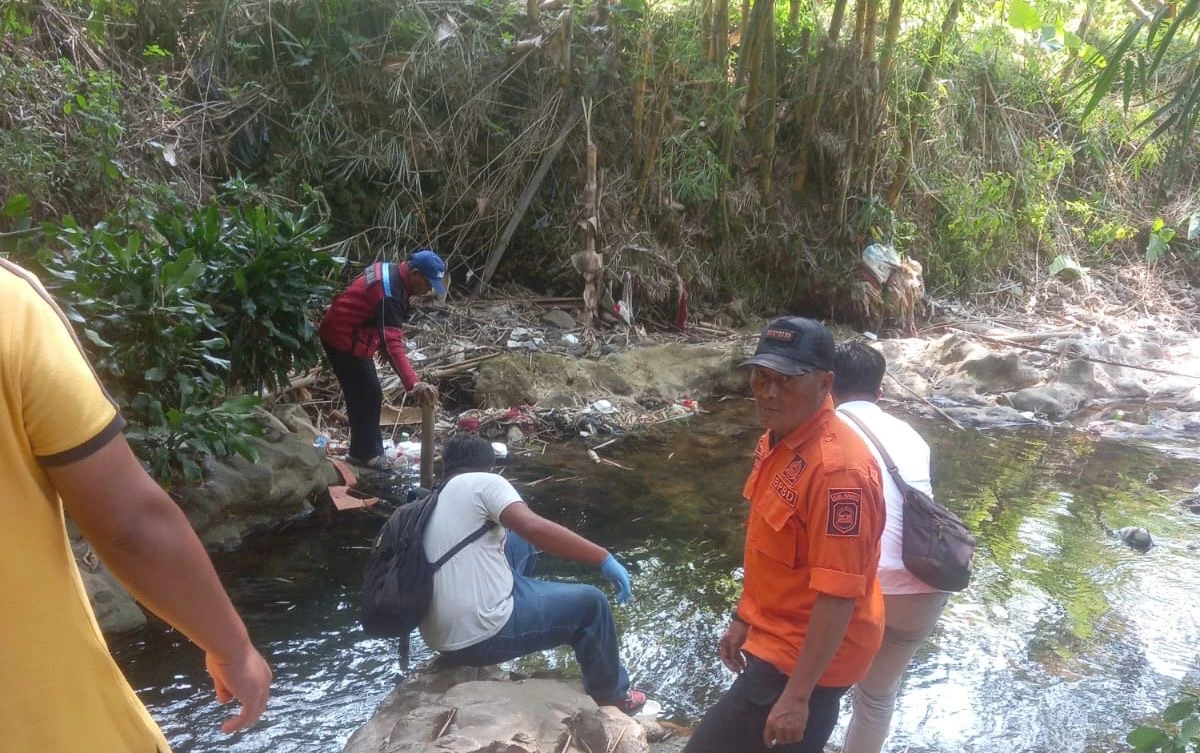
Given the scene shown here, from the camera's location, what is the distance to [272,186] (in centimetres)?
891

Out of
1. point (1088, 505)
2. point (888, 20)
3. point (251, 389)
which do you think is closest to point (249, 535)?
point (251, 389)

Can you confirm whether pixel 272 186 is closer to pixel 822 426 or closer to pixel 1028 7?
pixel 822 426

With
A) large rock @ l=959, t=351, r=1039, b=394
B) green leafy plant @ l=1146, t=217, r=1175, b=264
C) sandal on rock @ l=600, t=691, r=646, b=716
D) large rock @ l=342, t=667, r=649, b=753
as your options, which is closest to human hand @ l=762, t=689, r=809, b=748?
large rock @ l=342, t=667, r=649, b=753

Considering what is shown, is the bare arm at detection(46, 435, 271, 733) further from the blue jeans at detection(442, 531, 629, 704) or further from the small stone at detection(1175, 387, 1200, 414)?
the small stone at detection(1175, 387, 1200, 414)

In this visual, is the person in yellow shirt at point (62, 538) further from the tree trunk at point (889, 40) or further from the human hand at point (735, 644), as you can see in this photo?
the tree trunk at point (889, 40)

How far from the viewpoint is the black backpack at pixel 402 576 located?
3.04 m

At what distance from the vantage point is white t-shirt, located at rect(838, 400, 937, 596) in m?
2.62

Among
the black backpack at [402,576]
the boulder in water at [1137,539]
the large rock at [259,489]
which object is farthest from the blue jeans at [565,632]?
the boulder in water at [1137,539]

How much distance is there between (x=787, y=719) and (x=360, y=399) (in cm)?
486

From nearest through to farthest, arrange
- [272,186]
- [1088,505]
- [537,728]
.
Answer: [537,728], [1088,505], [272,186]

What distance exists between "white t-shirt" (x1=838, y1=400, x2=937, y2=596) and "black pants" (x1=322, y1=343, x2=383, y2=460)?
446 centimetres

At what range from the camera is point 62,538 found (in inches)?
48.7

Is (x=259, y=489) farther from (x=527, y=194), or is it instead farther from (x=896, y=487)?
(x=527, y=194)

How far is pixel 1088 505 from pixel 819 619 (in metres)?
5.42
